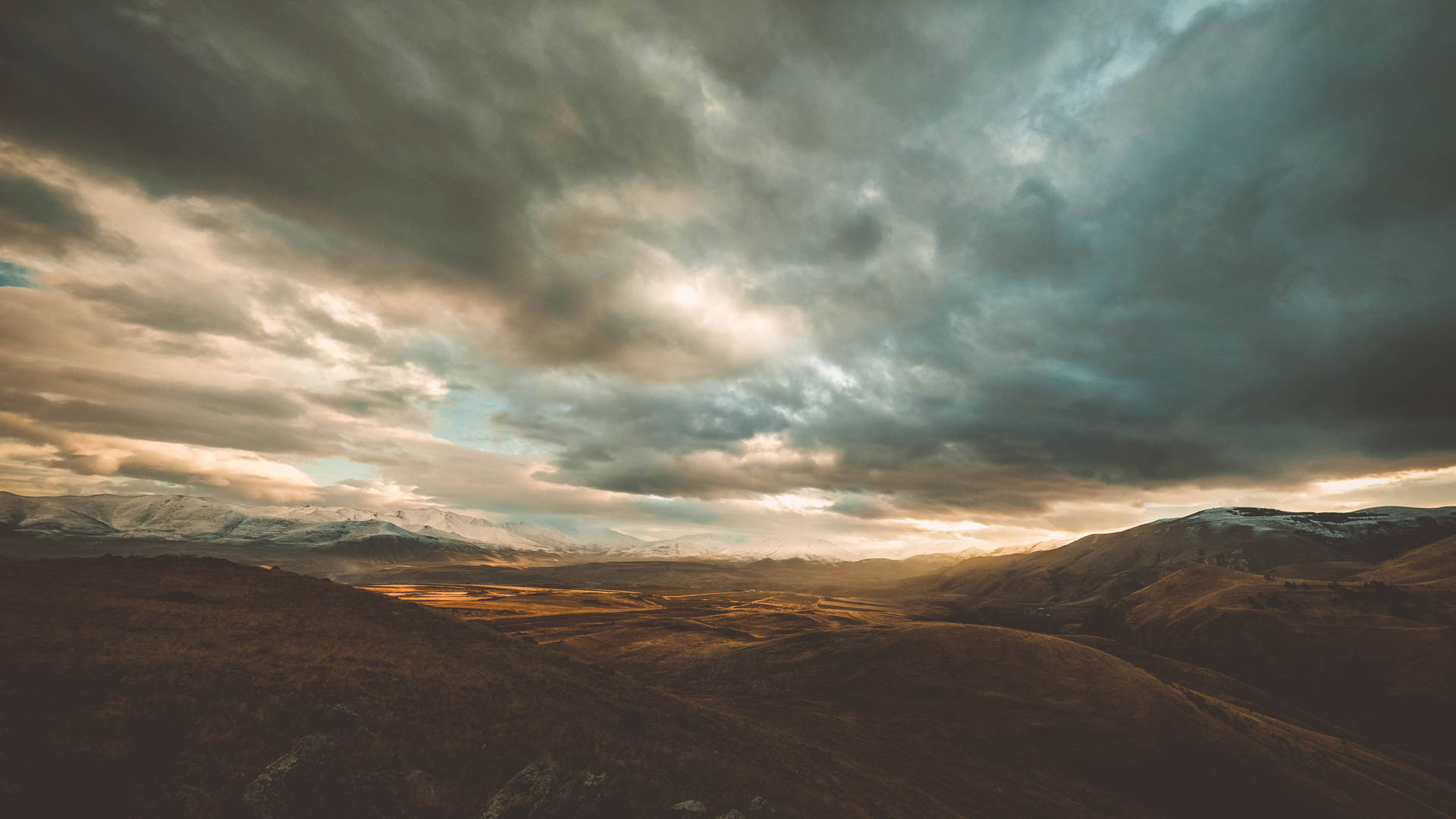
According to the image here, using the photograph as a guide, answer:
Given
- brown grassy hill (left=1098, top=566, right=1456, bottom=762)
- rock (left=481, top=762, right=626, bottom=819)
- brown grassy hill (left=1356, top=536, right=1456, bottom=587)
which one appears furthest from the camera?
brown grassy hill (left=1356, top=536, right=1456, bottom=587)

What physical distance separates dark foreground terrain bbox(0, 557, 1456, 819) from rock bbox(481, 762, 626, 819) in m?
0.08

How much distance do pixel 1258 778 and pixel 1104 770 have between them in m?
9.95

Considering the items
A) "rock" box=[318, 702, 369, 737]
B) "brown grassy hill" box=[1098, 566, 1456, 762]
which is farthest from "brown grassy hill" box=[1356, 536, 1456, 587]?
"rock" box=[318, 702, 369, 737]

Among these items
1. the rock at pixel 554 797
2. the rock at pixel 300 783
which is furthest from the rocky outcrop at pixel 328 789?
the rock at pixel 554 797

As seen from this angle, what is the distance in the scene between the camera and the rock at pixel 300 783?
1271 centimetres

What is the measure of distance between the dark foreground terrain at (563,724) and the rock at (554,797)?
85 mm

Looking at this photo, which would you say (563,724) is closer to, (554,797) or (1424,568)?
(554,797)

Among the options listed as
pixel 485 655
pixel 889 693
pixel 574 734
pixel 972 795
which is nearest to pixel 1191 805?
pixel 972 795

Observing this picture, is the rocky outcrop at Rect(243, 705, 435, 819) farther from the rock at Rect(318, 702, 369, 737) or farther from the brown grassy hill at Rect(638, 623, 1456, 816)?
the brown grassy hill at Rect(638, 623, 1456, 816)

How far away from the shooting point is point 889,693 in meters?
48.2

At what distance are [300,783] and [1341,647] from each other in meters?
113

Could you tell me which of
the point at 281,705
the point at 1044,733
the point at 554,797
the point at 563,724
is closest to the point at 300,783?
the point at 281,705

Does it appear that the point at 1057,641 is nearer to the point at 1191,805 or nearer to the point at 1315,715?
the point at 1191,805

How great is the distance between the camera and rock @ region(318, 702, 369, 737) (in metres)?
17.1
